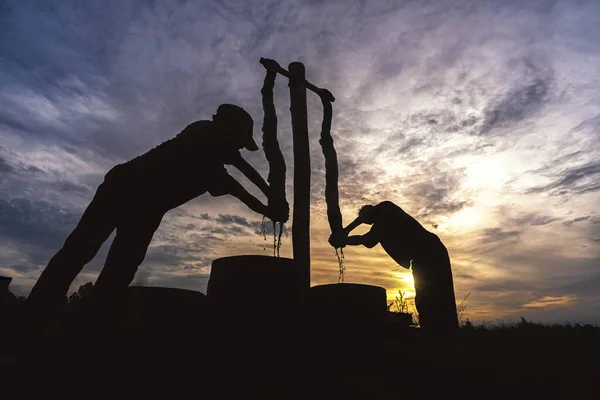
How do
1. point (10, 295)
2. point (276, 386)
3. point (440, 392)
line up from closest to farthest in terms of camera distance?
point (276, 386) < point (440, 392) < point (10, 295)

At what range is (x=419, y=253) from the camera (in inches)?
262

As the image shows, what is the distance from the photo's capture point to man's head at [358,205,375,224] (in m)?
7.33

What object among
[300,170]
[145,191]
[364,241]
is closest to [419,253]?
[364,241]

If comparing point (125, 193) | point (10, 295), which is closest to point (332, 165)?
point (125, 193)

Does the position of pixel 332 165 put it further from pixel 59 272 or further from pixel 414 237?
pixel 59 272

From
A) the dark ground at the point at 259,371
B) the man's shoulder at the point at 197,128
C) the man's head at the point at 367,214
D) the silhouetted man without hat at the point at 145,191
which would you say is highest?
the man's head at the point at 367,214

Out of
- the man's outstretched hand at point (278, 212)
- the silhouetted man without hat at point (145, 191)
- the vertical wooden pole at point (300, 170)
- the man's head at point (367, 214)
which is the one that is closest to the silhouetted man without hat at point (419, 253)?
the man's head at point (367, 214)

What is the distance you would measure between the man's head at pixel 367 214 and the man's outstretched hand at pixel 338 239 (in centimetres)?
47

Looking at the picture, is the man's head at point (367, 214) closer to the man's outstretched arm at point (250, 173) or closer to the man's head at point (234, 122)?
the man's outstretched arm at point (250, 173)

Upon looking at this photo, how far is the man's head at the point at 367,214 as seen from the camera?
733 cm

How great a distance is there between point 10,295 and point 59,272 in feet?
18.5

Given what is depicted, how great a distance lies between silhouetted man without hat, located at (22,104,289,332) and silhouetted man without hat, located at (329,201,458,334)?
356 centimetres

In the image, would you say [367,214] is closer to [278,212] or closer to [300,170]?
[300,170]

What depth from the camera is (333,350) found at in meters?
3.57
